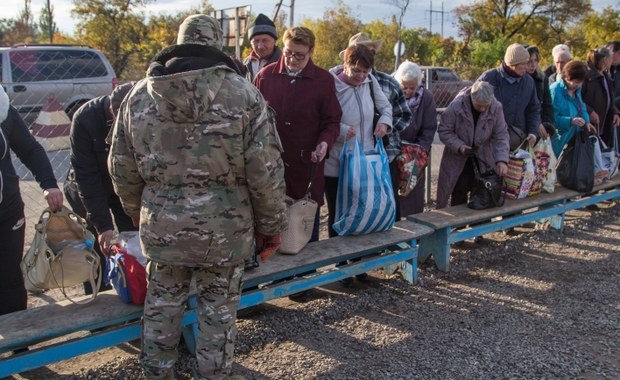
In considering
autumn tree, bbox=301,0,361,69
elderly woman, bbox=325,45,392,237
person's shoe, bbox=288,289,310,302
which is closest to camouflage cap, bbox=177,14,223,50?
elderly woman, bbox=325,45,392,237

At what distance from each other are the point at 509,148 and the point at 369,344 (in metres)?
2.39

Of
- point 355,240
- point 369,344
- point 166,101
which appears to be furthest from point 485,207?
point 166,101

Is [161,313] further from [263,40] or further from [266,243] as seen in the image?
[263,40]

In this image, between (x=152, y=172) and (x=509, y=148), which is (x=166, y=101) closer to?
(x=152, y=172)

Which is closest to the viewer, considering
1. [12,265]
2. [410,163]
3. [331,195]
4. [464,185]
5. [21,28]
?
[12,265]

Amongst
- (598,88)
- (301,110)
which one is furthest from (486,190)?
(598,88)

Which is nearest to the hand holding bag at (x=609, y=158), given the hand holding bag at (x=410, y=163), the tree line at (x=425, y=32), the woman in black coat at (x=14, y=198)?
the hand holding bag at (x=410, y=163)

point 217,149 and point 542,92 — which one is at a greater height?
point 542,92

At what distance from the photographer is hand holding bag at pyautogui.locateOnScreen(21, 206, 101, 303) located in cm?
266

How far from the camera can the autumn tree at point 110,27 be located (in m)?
20.4

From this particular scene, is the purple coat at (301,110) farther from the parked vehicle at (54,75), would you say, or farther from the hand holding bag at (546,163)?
the parked vehicle at (54,75)

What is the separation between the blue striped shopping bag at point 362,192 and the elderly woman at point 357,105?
10 cm

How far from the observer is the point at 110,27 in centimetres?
2055

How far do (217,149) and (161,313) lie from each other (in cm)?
78
